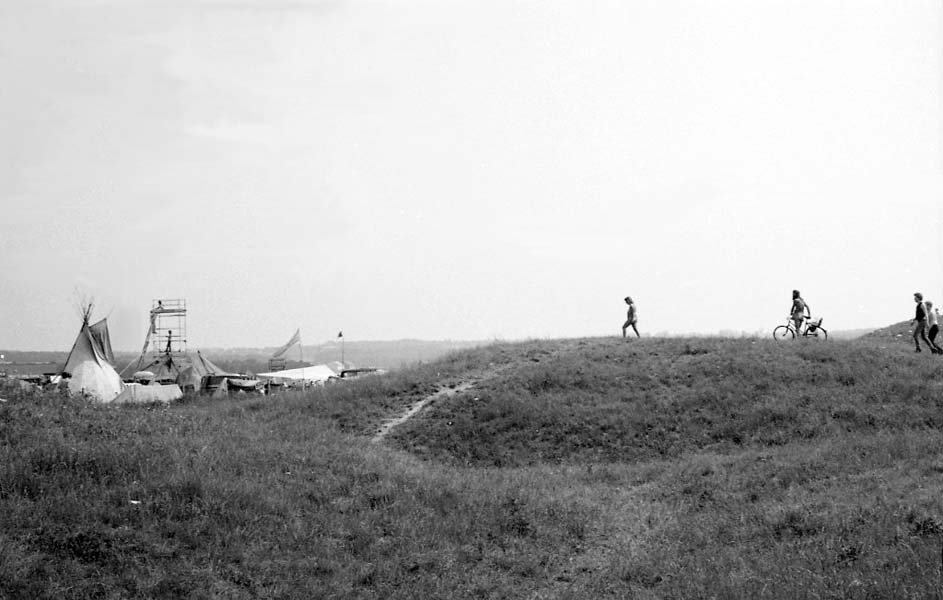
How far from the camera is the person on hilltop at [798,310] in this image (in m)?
30.3

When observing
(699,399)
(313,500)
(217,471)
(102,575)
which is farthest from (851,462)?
(102,575)

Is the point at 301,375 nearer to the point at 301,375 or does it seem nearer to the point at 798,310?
the point at 301,375

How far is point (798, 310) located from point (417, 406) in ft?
54.3

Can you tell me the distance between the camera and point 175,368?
177 feet

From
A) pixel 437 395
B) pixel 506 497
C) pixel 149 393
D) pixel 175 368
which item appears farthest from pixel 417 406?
pixel 175 368

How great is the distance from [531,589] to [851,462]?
339 inches

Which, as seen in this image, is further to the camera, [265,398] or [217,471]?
[265,398]

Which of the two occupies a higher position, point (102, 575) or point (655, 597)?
point (102, 575)

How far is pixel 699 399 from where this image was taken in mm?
23406

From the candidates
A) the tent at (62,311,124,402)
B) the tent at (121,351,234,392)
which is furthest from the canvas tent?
the tent at (62,311,124,402)

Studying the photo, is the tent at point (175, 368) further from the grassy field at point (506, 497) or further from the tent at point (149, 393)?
the grassy field at point (506, 497)

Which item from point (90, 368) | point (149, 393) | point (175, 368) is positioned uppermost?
point (90, 368)

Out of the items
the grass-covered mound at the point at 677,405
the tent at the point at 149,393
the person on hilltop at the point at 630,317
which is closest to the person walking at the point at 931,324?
the grass-covered mound at the point at 677,405

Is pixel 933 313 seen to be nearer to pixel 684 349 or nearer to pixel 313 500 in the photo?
pixel 684 349
